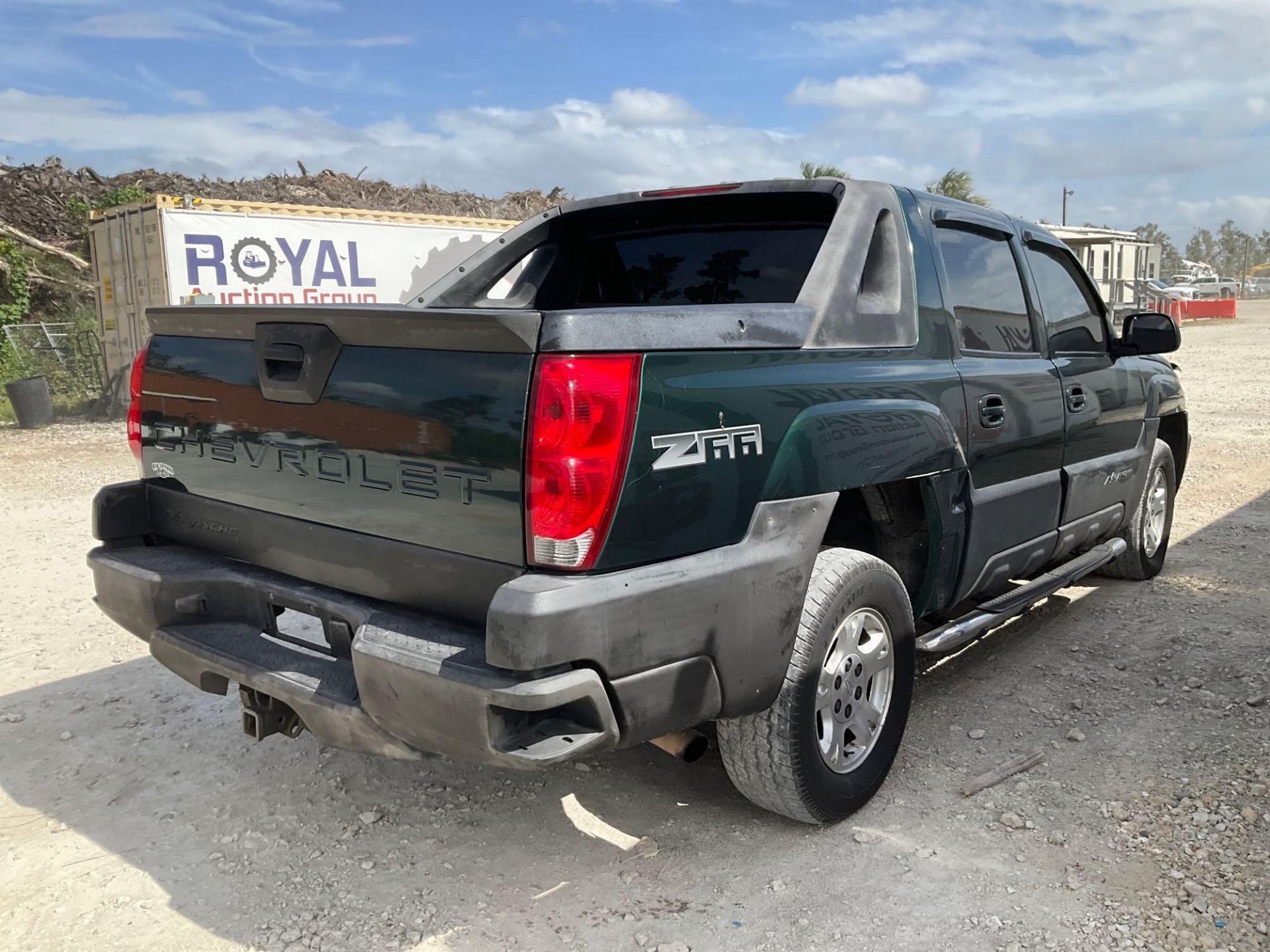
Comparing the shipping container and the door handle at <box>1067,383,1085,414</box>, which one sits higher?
the shipping container

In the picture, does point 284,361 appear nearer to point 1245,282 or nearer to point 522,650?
point 522,650

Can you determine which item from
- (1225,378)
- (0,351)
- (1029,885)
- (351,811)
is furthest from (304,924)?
(1225,378)

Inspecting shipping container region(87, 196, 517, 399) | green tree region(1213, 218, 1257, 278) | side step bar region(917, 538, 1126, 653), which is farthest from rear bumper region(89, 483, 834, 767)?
green tree region(1213, 218, 1257, 278)

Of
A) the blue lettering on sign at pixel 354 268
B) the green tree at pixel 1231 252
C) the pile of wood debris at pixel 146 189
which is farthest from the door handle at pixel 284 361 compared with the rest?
the green tree at pixel 1231 252

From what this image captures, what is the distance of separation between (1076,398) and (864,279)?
4.91 ft

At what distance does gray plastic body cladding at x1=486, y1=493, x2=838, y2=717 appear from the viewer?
2.22 m

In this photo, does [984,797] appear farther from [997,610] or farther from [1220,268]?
[1220,268]

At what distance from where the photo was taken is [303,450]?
2.78 meters

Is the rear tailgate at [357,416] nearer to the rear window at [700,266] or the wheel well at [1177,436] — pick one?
the rear window at [700,266]

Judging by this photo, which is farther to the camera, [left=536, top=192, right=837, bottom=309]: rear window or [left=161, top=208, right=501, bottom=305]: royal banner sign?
[left=161, top=208, right=501, bottom=305]: royal banner sign

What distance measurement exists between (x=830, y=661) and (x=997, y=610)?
1.17 meters

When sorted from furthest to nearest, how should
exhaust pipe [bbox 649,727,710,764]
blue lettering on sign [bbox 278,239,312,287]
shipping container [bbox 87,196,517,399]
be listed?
blue lettering on sign [bbox 278,239,312,287] < shipping container [bbox 87,196,517,399] < exhaust pipe [bbox 649,727,710,764]

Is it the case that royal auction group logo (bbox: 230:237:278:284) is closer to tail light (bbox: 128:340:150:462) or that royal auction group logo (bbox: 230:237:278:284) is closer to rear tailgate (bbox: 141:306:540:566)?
tail light (bbox: 128:340:150:462)

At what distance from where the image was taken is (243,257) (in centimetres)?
1339
